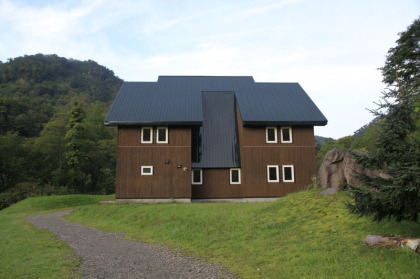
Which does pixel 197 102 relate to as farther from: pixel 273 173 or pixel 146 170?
pixel 273 173

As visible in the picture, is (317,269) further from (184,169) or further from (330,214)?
(184,169)

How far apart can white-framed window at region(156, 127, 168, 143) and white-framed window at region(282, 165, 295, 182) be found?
8.73m

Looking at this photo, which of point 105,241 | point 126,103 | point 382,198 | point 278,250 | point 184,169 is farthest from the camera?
point 126,103

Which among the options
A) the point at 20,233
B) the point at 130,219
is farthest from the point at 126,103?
the point at 20,233

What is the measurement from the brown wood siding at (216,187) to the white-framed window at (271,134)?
3.74 m

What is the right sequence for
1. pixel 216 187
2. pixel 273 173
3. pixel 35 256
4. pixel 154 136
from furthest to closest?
pixel 216 187 < pixel 273 173 < pixel 154 136 < pixel 35 256

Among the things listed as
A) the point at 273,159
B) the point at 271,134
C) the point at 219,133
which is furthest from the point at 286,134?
the point at 219,133

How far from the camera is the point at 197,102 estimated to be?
23.5 metres

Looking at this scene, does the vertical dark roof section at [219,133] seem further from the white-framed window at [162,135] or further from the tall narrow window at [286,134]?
the tall narrow window at [286,134]

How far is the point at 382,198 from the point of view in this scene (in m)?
6.11

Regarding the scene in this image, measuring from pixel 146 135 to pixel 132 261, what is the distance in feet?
46.9

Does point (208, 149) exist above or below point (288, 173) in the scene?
above

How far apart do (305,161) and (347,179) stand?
1060cm

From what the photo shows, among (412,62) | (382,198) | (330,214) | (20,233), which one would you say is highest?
(412,62)
